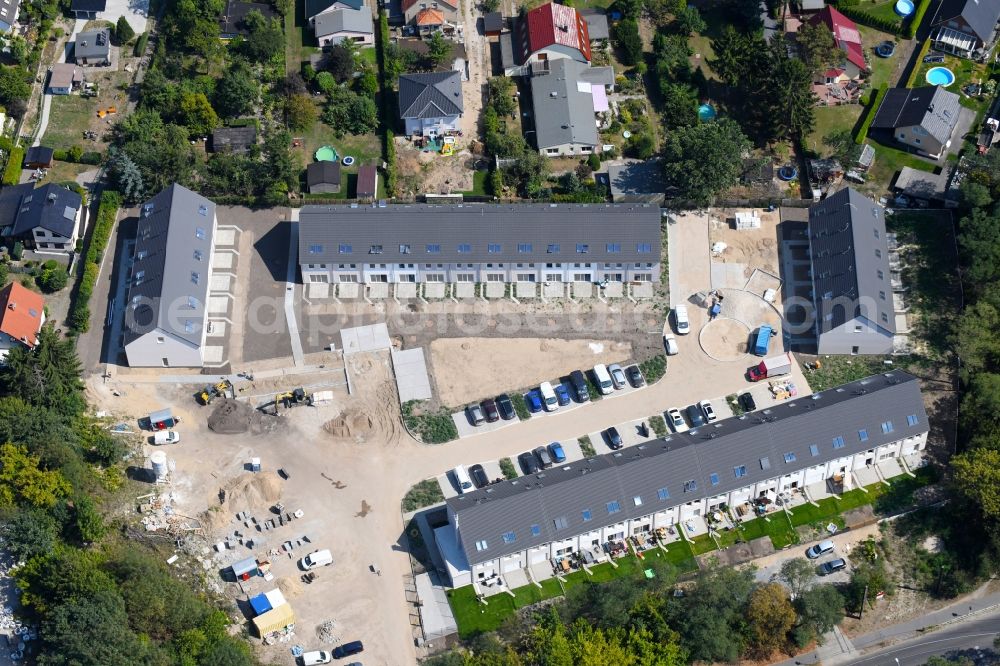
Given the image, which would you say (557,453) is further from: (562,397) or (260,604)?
(260,604)

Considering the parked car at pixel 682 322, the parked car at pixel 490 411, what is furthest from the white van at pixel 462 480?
the parked car at pixel 682 322

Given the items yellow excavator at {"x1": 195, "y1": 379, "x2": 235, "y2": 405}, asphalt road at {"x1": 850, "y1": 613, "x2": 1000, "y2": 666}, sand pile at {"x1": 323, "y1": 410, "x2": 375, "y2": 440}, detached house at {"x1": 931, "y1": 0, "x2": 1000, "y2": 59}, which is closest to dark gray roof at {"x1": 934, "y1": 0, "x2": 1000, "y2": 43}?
detached house at {"x1": 931, "y1": 0, "x2": 1000, "y2": 59}

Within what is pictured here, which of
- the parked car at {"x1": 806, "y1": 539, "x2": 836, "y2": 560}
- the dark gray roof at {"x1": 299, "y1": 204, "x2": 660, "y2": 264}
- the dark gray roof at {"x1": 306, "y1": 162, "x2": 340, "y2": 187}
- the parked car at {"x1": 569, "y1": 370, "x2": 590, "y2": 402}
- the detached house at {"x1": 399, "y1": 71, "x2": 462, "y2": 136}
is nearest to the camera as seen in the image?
the parked car at {"x1": 806, "y1": 539, "x2": 836, "y2": 560}

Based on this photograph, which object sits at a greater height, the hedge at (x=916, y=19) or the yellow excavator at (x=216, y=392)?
the hedge at (x=916, y=19)

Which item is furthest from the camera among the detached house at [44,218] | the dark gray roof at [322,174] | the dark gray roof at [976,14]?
the dark gray roof at [976,14]

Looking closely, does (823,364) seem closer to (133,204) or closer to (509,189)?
(509,189)

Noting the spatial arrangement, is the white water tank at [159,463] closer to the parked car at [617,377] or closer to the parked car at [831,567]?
the parked car at [617,377]

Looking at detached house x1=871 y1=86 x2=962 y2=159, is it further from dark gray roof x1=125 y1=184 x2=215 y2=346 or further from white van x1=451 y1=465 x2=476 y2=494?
dark gray roof x1=125 y1=184 x2=215 y2=346
